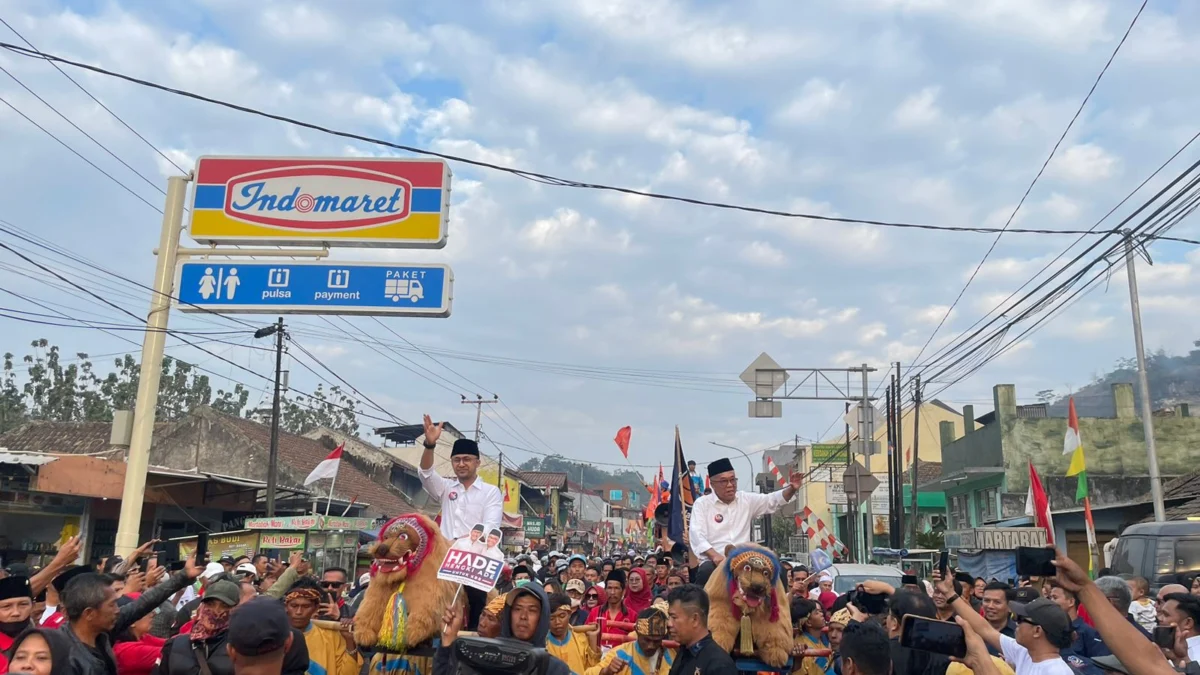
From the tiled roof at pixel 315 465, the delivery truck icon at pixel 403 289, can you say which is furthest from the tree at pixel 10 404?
the delivery truck icon at pixel 403 289

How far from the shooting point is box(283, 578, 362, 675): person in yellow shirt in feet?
17.7

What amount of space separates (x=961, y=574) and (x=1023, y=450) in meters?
20.9

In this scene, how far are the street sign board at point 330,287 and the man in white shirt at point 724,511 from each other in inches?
213

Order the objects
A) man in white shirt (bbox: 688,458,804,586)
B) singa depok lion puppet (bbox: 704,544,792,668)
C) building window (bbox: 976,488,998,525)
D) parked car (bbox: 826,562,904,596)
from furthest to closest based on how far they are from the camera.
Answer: building window (bbox: 976,488,998,525) < parked car (bbox: 826,562,904,596) < man in white shirt (bbox: 688,458,804,586) < singa depok lion puppet (bbox: 704,544,792,668)

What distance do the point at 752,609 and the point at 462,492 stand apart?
2246 millimetres

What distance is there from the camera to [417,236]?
1238 cm

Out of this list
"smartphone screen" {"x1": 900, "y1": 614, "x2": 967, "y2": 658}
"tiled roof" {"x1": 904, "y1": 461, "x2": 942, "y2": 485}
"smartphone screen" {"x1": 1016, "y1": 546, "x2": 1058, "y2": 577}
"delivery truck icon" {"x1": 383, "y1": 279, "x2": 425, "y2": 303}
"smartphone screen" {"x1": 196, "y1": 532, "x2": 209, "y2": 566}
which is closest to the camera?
"smartphone screen" {"x1": 1016, "y1": 546, "x2": 1058, "y2": 577}

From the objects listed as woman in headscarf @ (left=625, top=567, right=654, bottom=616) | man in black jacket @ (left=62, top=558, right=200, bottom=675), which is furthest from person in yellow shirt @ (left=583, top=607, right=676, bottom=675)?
woman in headscarf @ (left=625, top=567, right=654, bottom=616)

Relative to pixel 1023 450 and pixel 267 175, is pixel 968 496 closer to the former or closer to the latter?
pixel 1023 450

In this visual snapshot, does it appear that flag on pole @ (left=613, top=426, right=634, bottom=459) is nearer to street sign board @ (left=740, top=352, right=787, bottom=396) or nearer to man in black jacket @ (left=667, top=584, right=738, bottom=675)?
street sign board @ (left=740, top=352, right=787, bottom=396)

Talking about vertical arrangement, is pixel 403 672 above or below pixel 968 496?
below

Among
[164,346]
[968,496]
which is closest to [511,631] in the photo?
[164,346]

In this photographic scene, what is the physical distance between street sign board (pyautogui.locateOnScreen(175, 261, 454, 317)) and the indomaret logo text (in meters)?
0.70

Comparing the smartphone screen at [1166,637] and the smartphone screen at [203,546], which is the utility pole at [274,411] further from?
the smartphone screen at [1166,637]
